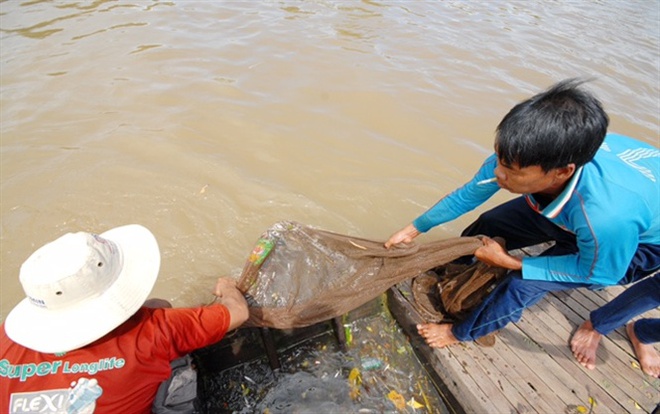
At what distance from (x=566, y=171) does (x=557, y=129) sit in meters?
0.24

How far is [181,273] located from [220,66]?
13.6 feet

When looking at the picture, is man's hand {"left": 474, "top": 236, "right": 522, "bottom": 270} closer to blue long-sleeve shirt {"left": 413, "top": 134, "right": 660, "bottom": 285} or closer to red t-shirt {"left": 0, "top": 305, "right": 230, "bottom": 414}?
blue long-sleeve shirt {"left": 413, "top": 134, "right": 660, "bottom": 285}

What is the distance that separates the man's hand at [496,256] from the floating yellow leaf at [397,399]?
112cm

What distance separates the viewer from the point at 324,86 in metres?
6.00

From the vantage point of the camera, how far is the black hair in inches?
63.2

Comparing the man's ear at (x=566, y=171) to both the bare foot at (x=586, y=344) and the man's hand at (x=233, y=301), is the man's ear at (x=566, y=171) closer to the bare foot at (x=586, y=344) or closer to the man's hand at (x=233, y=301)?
the bare foot at (x=586, y=344)

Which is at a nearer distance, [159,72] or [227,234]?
[227,234]

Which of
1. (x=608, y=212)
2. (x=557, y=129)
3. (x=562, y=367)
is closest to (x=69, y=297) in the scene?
(x=557, y=129)

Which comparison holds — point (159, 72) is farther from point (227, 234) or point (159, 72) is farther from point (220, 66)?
point (227, 234)

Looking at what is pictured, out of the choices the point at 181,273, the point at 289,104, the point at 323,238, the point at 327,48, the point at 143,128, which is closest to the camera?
the point at 323,238

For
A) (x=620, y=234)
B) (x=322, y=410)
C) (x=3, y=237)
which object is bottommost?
(x=322, y=410)

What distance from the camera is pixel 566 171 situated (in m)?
1.73

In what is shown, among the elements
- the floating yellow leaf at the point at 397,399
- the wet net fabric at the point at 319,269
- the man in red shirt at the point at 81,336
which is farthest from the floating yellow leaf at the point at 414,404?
the man in red shirt at the point at 81,336

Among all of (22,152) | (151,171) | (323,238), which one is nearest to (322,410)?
(323,238)
